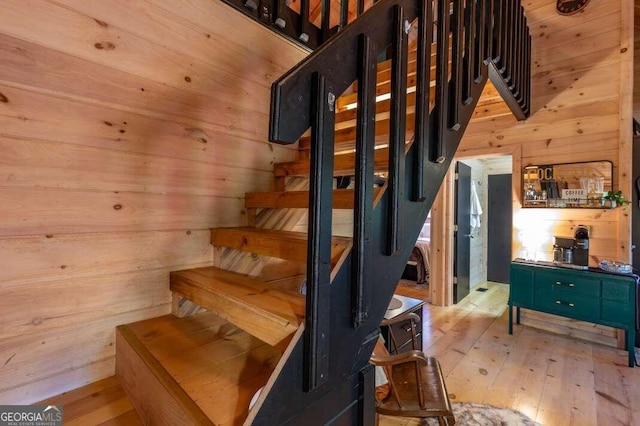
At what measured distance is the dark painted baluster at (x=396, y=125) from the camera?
915 millimetres

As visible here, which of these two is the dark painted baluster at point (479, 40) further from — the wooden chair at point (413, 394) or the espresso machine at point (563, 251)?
the espresso machine at point (563, 251)

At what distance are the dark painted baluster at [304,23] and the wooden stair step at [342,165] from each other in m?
0.80

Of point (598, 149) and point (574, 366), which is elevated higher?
point (598, 149)

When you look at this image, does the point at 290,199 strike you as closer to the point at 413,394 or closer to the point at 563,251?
the point at 413,394

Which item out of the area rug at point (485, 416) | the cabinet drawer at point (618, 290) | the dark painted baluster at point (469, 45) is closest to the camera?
the dark painted baluster at point (469, 45)

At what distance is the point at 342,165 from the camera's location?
1540 mm

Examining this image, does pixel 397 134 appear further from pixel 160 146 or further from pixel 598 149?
pixel 598 149

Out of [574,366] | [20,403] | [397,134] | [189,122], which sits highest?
[189,122]

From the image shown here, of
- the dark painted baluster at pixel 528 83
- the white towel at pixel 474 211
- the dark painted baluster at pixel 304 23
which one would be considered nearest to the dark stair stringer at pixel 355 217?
the dark painted baluster at pixel 304 23

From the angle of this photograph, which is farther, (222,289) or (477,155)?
(477,155)

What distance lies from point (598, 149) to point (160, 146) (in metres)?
3.79

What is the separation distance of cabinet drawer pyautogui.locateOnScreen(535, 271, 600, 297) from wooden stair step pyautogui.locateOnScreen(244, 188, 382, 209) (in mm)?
2743

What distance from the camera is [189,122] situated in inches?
64.4

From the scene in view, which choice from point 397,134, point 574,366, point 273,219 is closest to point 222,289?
point 273,219
